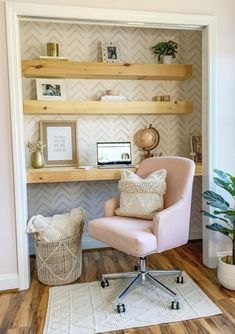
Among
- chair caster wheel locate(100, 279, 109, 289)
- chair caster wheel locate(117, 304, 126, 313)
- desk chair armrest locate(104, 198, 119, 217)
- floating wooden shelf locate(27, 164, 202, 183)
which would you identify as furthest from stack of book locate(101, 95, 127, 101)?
chair caster wheel locate(117, 304, 126, 313)

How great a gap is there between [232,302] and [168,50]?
2.26 m

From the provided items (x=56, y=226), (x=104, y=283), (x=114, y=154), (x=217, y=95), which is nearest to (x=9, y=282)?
(x=56, y=226)

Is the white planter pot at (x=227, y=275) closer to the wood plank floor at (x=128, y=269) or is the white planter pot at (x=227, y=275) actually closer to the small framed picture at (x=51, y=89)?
the wood plank floor at (x=128, y=269)

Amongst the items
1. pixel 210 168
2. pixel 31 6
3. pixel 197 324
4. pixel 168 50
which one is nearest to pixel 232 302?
pixel 197 324

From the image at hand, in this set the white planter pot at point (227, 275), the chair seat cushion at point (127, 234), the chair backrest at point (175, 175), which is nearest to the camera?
the chair seat cushion at point (127, 234)

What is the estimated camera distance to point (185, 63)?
3209mm

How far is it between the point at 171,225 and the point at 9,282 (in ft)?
4.19

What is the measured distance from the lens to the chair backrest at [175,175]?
7.45ft

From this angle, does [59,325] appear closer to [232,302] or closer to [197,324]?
[197,324]

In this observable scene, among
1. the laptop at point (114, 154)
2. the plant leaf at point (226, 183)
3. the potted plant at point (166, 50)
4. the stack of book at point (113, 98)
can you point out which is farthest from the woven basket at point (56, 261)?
the potted plant at point (166, 50)

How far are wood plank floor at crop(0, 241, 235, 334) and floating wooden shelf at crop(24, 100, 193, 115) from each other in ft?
4.49

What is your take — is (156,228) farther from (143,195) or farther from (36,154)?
(36,154)

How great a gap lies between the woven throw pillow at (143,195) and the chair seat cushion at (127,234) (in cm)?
6

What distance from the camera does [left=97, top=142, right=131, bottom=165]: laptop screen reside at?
9.76 feet
